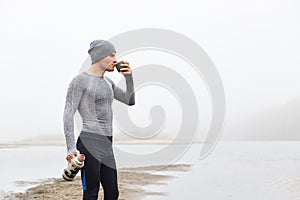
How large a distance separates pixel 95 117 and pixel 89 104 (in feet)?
0.50

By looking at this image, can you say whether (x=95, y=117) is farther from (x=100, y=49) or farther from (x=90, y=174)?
(x=100, y=49)

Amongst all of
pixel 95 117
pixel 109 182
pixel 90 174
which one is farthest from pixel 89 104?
pixel 109 182

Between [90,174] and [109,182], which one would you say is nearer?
[90,174]

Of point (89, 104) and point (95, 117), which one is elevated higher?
point (89, 104)

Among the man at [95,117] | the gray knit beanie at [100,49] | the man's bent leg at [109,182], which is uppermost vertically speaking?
the gray knit beanie at [100,49]

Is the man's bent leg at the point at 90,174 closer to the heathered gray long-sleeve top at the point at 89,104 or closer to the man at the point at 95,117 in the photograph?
the man at the point at 95,117

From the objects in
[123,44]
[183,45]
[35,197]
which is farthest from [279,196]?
[123,44]

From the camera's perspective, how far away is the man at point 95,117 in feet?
13.5

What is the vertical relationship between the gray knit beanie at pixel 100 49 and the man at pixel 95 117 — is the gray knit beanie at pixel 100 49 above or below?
above

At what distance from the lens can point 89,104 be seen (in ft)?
13.6

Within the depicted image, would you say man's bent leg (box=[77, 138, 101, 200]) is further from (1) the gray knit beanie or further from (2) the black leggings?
(1) the gray knit beanie

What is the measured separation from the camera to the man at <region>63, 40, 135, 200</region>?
411 cm

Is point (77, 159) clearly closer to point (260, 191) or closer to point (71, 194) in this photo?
point (71, 194)

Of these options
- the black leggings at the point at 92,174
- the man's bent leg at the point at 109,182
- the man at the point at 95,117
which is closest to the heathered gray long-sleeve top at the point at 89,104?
the man at the point at 95,117
